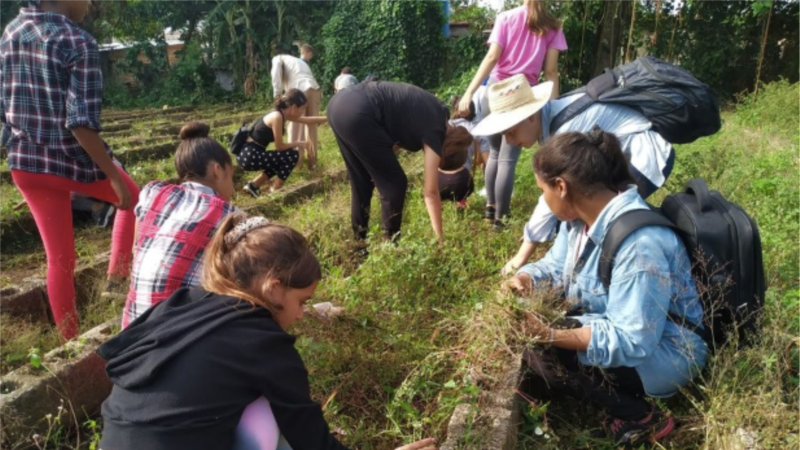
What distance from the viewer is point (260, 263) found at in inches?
60.8

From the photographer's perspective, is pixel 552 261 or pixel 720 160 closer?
pixel 552 261

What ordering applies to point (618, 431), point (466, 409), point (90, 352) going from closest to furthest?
point (466, 409) < point (618, 431) < point (90, 352)

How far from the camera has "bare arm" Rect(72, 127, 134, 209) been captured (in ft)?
8.56

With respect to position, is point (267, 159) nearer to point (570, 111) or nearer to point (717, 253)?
point (570, 111)

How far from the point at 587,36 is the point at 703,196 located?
11150 mm

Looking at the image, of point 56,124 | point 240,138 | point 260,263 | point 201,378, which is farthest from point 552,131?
point 240,138

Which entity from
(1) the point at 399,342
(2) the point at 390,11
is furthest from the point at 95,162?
(2) the point at 390,11

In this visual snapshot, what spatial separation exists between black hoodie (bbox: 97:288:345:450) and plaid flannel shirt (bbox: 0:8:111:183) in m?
1.58

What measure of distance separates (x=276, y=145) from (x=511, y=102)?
3.48 meters

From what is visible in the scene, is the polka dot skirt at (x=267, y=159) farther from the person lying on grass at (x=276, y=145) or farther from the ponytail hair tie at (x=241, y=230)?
the ponytail hair tie at (x=241, y=230)

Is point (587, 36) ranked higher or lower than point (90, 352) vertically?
higher

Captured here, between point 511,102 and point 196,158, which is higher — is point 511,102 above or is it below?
above

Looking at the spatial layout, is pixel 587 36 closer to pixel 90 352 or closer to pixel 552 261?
pixel 552 261

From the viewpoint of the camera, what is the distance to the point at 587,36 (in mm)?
12016
